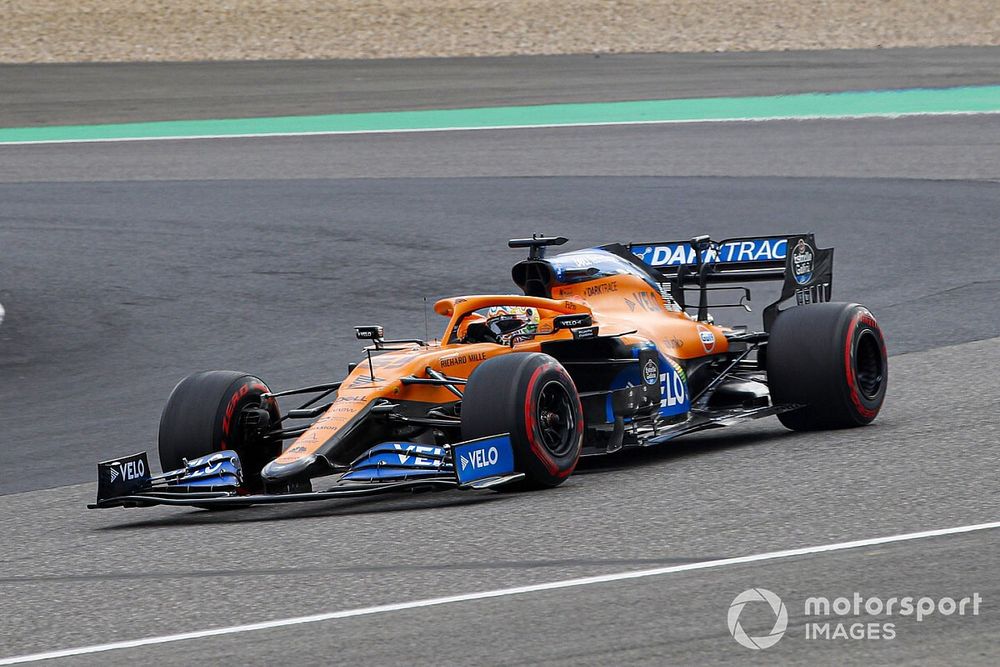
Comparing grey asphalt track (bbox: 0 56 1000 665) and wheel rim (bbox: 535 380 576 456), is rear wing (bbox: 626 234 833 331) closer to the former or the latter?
grey asphalt track (bbox: 0 56 1000 665)

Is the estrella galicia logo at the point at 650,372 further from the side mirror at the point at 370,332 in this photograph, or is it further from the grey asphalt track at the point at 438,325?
the side mirror at the point at 370,332

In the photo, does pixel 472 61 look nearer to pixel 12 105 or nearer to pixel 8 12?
pixel 12 105

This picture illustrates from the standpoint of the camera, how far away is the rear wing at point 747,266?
32.9 feet

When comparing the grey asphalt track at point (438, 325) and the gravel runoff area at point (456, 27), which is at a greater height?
the gravel runoff area at point (456, 27)

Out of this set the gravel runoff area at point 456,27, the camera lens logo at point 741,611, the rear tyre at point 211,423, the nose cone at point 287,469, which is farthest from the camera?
the gravel runoff area at point 456,27

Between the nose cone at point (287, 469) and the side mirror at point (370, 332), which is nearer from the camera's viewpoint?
the nose cone at point (287, 469)

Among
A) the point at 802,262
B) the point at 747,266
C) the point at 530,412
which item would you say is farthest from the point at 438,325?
the point at 530,412

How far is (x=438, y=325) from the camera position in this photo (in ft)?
47.9

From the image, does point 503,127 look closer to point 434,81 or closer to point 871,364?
point 434,81

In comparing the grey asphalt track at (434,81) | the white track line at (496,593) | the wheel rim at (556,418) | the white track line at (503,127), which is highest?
the grey asphalt track at (434,81)

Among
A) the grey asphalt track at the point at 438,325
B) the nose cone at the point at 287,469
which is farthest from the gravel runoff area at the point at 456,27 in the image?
the nose cone at the point at 287,469

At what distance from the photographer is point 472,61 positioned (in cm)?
3047

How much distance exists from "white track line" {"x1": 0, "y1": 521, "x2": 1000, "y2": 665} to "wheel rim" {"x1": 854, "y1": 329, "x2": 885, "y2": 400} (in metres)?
2.86

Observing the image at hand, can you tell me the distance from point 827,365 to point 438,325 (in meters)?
5.96
